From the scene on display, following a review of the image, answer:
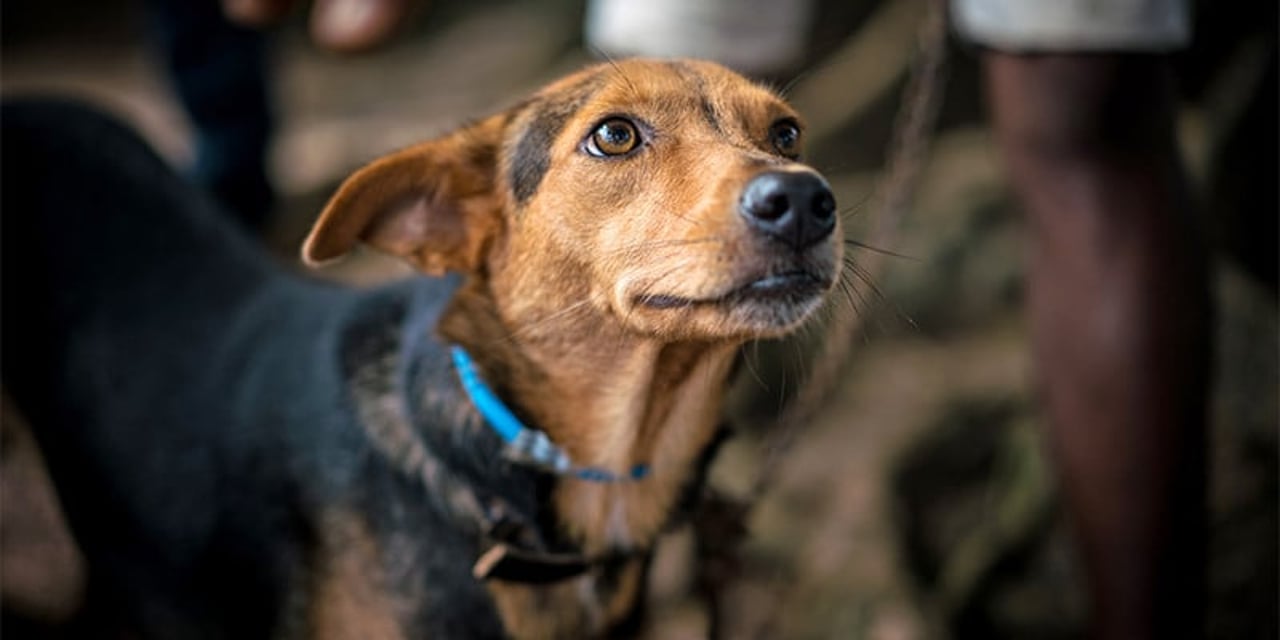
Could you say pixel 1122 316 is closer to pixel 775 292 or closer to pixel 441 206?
pixel 775 292

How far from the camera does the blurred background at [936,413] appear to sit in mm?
3367

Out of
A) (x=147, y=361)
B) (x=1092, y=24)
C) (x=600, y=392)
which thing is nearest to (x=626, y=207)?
(x=600, y=392)

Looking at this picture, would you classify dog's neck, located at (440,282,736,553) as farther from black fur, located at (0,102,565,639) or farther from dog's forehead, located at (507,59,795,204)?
dog's forehead, located at (507,59,795,204)

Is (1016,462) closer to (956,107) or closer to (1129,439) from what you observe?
(1129,439)

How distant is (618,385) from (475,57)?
249 inches

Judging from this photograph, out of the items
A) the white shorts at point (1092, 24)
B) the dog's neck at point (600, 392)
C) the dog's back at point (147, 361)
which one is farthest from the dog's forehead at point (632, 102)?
the dog's back at point (147, 361)

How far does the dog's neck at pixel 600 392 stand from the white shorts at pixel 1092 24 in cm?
90

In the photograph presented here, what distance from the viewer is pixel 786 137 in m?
2.37

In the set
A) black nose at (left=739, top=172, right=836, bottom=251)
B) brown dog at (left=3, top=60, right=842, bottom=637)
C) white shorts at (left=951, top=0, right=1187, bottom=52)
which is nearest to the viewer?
black nose at (left=739, top=172, right=836, bottom=251)

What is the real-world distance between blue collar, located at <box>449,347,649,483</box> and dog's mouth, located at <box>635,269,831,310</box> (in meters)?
0.48

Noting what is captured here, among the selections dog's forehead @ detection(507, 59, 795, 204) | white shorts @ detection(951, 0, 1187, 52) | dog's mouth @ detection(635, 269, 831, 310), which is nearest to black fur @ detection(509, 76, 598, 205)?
dog's forehead @ detection(507, 59, 795, 204)

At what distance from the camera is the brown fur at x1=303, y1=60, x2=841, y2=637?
2.12 m

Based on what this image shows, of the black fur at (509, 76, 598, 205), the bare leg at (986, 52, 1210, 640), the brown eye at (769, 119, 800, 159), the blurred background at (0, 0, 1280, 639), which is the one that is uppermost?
the black fur at (509, 76, 598, 205)

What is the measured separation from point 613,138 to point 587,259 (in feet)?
0.72
